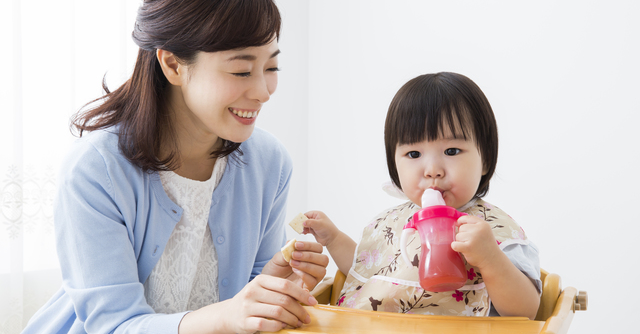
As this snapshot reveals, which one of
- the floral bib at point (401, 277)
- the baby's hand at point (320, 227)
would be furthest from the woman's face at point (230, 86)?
the floral bib at point (401, 277)

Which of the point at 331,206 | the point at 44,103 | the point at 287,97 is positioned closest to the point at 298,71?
the point at 287,97

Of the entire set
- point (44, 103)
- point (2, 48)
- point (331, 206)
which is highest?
point (2, 48)

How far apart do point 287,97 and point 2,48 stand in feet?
4.61

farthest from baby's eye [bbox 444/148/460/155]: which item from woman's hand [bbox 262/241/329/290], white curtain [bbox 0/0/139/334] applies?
white curtain [bbox 0/0/139/334]

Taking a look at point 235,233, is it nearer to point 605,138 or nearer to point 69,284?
point 69,284

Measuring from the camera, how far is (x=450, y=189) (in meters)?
0.98

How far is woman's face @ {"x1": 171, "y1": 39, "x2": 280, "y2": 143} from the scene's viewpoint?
987 mm

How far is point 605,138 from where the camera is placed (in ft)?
6.19

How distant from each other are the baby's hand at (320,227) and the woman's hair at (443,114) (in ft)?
0.81

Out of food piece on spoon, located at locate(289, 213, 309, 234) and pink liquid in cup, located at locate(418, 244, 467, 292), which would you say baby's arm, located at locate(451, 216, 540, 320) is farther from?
food piece on spoon, located at locate(289, 213, 309, 234)

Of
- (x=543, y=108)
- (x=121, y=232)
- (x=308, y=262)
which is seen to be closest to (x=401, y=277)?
(x=308, y=262)

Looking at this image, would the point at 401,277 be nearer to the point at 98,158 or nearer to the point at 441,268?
the point at 441,268

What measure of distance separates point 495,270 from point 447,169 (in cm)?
21

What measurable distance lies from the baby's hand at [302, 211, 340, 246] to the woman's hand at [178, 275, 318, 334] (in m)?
0.36
